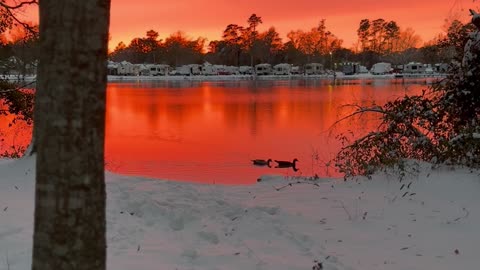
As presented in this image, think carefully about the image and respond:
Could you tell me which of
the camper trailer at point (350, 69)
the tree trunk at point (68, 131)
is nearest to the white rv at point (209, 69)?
the camper trailer at point (350, 69)

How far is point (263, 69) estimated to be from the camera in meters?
129

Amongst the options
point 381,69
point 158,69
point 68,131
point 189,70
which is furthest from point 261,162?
point 158,69

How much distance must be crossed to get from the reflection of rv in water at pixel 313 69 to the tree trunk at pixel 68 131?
135497 mm

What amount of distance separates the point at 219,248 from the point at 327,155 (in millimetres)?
12951

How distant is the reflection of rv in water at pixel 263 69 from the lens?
420 feet

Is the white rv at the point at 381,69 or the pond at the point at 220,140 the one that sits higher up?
the white rv at the point at 381,69

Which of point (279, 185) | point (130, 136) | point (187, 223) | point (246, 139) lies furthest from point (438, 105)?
point (130, 136)

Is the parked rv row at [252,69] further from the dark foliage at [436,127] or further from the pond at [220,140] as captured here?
the dark foliage at [436,127]

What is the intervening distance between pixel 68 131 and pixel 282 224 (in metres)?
4.99

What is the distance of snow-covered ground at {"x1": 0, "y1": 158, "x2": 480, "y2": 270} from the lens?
5.35 meters

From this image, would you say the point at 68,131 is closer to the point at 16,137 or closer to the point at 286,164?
the point at 286,164

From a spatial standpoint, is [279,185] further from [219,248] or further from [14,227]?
[14,227]

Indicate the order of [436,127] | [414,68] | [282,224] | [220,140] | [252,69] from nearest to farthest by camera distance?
1. [282,224]
2. [436,127]
3. [220,140]
4. [414,68]
5. [252,69]

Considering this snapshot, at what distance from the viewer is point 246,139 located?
23.6 metres
